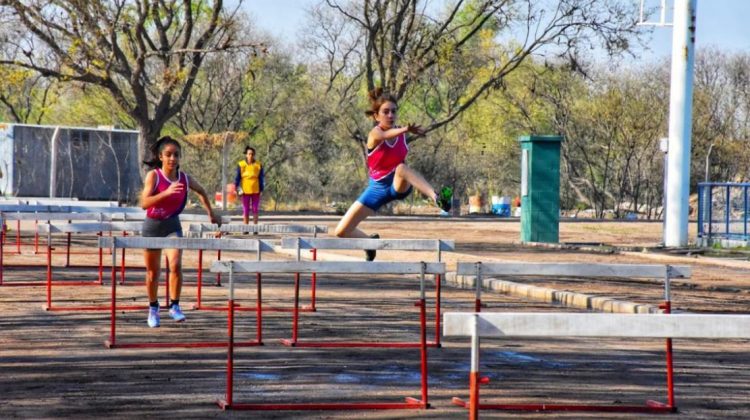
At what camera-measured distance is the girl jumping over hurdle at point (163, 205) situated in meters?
12.5

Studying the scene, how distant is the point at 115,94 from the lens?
36281 millimetres

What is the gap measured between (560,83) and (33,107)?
1179 inches

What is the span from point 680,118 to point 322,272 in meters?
21.0

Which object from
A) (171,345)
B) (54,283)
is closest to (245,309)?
(171,345)

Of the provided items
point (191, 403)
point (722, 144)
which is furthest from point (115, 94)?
point (722, 144)

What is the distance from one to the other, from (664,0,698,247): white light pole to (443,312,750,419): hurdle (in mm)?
23487

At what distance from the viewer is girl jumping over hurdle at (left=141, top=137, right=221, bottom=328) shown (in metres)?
12.5

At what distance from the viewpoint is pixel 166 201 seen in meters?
12.6

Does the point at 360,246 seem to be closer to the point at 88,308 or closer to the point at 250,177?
the point at 88,308

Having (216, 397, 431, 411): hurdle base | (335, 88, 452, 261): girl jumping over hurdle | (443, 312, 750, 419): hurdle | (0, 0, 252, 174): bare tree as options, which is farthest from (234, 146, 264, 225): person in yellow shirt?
(443, 312, 750, 419): hurdle

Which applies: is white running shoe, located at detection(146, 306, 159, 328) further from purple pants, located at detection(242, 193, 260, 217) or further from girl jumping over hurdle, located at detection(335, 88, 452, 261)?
purple pants, located at detection(242, 193, 260, 217)

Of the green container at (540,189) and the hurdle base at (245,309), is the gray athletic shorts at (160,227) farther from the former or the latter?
the green container at (540,189)

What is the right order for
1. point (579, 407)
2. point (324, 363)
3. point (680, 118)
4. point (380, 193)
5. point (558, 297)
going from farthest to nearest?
1. point (680, 118)
2. point (558, 297)
3. point (380, 193)
4. point (324, 363)
5. point (579, 407)

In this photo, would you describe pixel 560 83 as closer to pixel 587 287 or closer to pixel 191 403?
pixel 587 287
